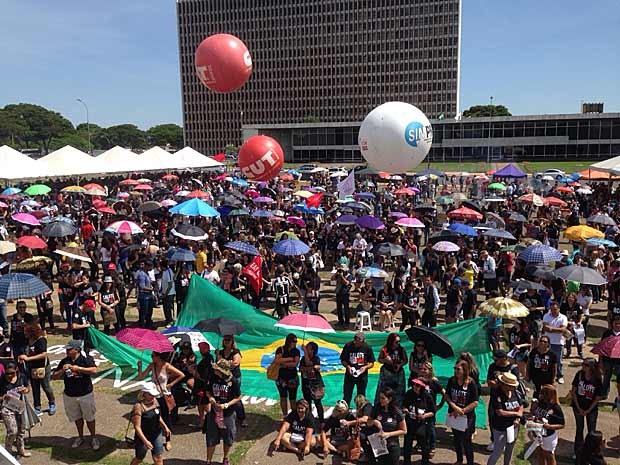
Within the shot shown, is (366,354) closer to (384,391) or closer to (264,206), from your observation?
(384,391)

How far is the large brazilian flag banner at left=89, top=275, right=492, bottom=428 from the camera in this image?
9.44 meters

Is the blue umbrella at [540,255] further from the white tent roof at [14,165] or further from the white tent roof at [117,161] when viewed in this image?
the white tent roof at [117,161]

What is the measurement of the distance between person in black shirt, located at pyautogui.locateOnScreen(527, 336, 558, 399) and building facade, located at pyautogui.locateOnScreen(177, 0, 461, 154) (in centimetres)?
12106

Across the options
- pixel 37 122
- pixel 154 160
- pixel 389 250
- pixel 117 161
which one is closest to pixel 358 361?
pixel 389 250

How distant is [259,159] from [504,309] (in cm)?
1477

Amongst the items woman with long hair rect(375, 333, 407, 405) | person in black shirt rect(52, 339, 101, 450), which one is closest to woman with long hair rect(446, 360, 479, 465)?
woman with long hair rect(375, 333, 407, 405)

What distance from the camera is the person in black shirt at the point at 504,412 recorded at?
6.64 m

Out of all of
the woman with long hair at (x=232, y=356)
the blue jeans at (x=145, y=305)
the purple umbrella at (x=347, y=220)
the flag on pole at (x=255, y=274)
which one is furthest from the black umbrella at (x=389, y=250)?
the woman with long hair at (x=232, y=356)

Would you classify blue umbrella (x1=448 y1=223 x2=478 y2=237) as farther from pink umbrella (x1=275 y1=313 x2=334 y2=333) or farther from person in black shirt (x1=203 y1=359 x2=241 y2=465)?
person in black shirt (x1=203 y1=359 x2=241 y2=465)

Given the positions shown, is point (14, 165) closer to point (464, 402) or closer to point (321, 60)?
point (464, 402)

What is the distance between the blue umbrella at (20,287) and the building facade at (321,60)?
121 meters

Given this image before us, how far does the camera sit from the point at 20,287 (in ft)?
33.1

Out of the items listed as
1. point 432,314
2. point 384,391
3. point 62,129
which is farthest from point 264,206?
point 62,129

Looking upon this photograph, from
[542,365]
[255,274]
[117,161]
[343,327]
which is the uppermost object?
[117,161]
